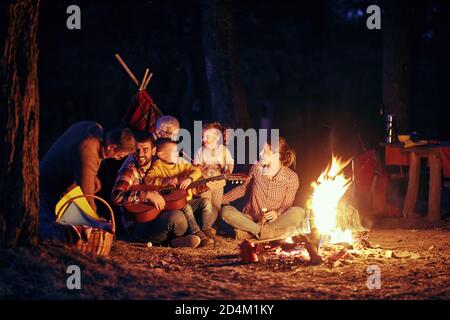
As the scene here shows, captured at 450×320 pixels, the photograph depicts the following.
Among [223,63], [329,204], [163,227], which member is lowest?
[163,227]

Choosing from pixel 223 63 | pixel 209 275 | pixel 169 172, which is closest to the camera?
pixel 209 275

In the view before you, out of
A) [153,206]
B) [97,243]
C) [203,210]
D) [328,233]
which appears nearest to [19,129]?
[97,243]

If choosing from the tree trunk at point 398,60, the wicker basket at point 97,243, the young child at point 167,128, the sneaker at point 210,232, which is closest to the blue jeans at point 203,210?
the sneaker at point 210,232

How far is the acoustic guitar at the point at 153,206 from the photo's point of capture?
27.5ft

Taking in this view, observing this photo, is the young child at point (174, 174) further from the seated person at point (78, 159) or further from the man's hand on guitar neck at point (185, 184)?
the seated person at point (78, 159)

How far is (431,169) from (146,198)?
14.4ft

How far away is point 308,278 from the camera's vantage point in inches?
276

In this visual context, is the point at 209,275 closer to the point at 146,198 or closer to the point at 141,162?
the point at 146,198

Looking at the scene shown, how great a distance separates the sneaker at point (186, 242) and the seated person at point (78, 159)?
111 cm

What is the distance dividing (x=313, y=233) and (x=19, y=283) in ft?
10.2

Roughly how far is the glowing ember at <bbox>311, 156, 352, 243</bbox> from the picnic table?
2060 millimetres

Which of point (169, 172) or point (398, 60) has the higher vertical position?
point (398, 60)

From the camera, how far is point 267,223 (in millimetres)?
8961

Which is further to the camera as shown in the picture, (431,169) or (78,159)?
(431,169)
